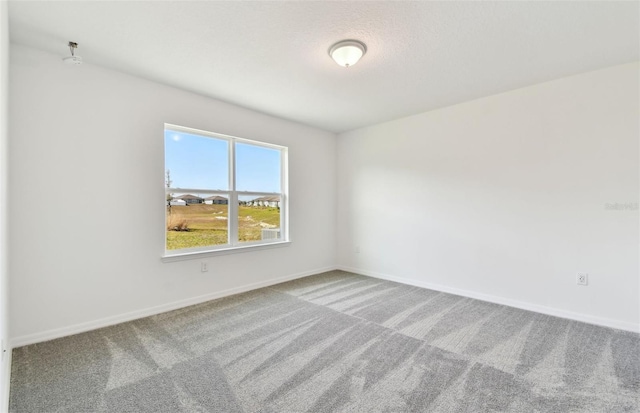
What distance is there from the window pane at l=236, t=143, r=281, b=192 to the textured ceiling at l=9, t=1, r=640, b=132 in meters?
0.93

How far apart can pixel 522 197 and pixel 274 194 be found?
323 cm

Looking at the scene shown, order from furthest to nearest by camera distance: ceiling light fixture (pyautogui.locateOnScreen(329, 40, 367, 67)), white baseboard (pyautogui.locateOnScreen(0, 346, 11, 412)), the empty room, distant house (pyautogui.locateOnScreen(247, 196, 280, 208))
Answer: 1. distant house (pyautogui.locateOnScreen(247, 196, 280, 208))
2. ceiling light fixture (pyautogui.locateOnScreen(329, 40, 367, 67))
3. the empty room
4. white baseboard (pyautogui.locateOnScreen(0, 346, 11, 412))

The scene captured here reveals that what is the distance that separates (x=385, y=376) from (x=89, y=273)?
277cm

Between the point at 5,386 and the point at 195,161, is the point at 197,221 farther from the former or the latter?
the point at 5,386

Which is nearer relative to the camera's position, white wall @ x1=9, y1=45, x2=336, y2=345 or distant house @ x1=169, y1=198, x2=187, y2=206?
white wall @ x1=9, y1=45, x2=336, y2=345

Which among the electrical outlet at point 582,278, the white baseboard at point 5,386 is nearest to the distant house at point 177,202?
the white baseboard at point 5,386

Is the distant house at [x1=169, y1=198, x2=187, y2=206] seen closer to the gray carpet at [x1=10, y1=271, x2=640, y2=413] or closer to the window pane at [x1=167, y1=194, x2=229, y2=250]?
the window pane at [x1=167, y1=194, x2=229, y2=250]

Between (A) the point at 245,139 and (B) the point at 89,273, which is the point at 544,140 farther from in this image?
(B) the point at 89,273

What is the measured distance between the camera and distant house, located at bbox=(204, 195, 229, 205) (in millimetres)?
3600

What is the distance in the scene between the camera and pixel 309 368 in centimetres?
205

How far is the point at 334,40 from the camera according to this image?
2289 millimetres

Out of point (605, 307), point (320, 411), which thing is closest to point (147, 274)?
point (320, 411)

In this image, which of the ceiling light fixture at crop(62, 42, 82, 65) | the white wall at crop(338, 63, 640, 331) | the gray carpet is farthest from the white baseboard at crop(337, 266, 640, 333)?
the ceiling light fixture at crop(62, 42, 82, 65)

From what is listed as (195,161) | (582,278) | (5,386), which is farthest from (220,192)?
(582,278)
